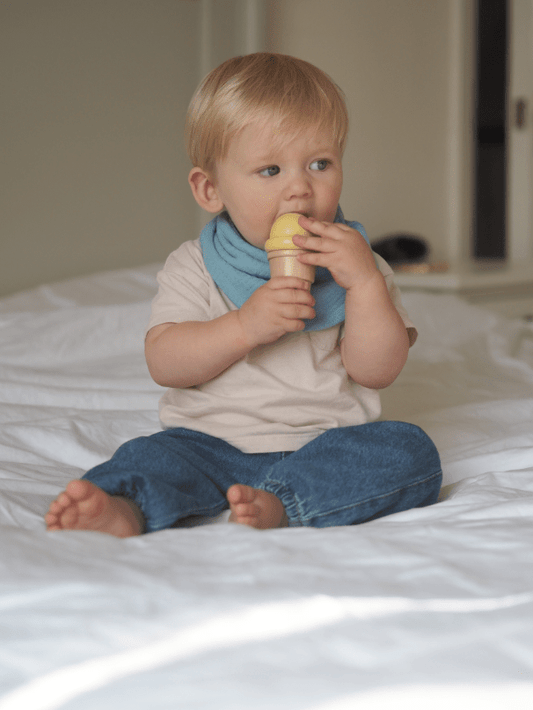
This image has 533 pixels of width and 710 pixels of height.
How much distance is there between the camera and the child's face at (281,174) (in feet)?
2.67

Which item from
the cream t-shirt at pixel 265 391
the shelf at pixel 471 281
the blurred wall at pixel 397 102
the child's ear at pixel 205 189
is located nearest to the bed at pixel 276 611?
the cream t-shirt at pixel 265 391

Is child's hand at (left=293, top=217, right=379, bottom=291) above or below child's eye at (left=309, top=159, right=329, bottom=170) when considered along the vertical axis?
below

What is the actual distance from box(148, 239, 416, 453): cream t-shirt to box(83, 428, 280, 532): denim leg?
22 mm

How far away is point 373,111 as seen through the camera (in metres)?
2.66

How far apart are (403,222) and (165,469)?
2.26m

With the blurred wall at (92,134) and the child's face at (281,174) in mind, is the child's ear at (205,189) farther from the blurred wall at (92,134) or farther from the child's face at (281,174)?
the blurred wall at (92,134)

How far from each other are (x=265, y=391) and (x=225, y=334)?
101 mm

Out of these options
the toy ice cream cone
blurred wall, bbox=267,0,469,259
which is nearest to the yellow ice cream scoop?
the toy ice cream cone

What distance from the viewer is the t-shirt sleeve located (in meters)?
0.89

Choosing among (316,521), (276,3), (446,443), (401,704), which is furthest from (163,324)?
(276,3)

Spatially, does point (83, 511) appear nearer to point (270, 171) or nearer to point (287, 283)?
point (287, 283)

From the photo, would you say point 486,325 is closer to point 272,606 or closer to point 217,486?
point 217,486

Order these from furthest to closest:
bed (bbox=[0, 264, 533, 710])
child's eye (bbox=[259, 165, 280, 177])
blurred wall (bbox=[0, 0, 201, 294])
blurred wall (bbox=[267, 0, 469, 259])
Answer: blurred wall (bbox=[267, 0, 469, 259])
blurred wall (bbox=[0, 0, 201, 294])
child's eye (bbox=[259, 165, 280, 177])
bed (bbox=[0, 264, 533, 710])

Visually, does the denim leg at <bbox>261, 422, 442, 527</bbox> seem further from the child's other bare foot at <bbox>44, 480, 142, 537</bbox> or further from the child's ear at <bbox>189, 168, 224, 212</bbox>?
the child's ear at <bbox>189, 168, 224, 212</bbox>
